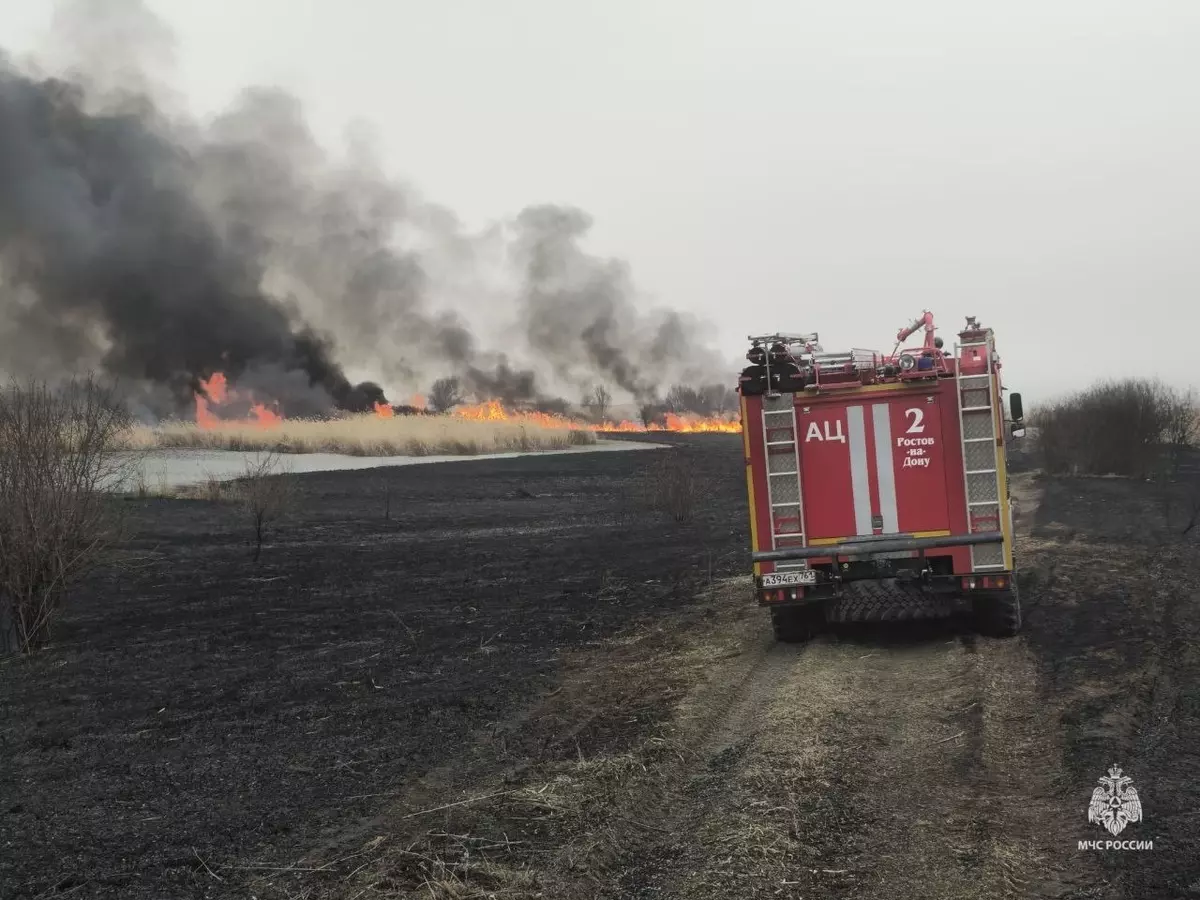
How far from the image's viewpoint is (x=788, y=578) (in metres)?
9.49

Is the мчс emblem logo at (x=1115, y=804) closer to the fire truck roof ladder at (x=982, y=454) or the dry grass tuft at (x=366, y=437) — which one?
the fire truck roof ladder at (x=982, y=454)

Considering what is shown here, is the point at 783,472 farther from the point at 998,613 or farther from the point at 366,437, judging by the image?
the point at 366,437

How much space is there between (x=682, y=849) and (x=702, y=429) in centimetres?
7671

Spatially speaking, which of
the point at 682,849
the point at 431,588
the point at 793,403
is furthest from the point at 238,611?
the point at 682,849

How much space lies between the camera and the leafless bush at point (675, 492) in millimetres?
23469

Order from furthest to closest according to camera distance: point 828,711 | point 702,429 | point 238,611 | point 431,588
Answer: point 702,429, point 431,588, point 238,611, point 828,711

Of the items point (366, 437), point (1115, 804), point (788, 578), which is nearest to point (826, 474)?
point (788, 578)

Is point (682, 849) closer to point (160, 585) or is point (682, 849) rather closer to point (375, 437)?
point (160, 585)

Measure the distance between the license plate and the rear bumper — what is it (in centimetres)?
14

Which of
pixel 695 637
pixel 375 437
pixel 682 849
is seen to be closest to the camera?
pixel 682 849

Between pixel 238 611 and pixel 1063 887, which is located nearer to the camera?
pixel 1063 887

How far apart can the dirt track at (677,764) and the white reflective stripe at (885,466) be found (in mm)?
1304

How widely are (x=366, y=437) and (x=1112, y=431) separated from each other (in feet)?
112

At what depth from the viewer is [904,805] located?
534cm
